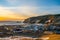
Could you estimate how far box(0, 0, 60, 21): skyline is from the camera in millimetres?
1229

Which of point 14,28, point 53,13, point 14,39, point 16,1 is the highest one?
point 16,1

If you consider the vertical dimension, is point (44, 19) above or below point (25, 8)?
below

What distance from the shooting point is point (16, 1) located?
1.25m

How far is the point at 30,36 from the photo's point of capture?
1.21m

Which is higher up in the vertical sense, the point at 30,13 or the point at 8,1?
the point at 8,1

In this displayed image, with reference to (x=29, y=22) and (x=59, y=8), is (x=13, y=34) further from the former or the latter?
(x=59, y=8)

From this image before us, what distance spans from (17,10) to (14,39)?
0.35 m

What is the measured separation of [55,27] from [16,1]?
56 cm

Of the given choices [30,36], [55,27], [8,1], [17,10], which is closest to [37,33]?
[30,36]

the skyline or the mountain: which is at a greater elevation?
the skyline

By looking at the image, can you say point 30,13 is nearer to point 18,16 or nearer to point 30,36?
point 18,16

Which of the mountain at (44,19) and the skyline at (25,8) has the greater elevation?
the skyline at (25,8)

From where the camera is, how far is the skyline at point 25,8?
1229 mm

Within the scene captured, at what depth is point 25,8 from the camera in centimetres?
125
